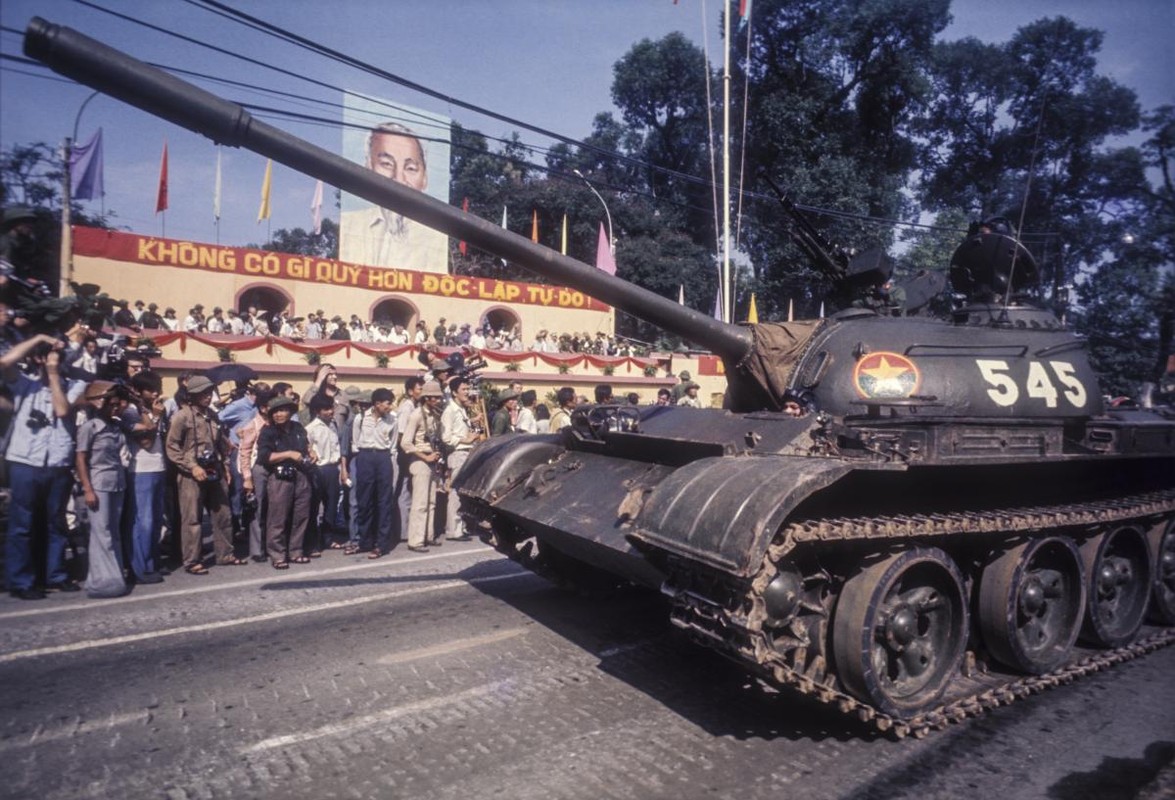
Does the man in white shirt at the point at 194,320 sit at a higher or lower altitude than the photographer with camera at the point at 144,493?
higher

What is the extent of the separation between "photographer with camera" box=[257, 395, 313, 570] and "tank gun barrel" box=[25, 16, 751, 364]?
432 cm

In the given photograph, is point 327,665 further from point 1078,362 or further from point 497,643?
point 1078,362

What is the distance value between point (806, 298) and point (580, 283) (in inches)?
1318

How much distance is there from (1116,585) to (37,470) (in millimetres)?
9457

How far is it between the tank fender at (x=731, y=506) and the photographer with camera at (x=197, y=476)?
5767 millimetres

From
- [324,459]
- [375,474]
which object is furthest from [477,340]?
[375,474]

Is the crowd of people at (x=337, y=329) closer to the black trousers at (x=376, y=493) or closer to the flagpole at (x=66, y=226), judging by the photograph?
the flagpole at (x=66, y=226)

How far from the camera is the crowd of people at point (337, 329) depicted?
22003mm

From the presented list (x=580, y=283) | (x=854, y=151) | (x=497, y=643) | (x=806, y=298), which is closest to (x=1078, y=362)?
(x=580, y=283)

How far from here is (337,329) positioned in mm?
25953

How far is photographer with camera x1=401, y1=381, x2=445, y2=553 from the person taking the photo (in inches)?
369

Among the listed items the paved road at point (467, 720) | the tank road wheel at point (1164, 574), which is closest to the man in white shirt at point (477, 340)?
the paved road at point (467, 720)

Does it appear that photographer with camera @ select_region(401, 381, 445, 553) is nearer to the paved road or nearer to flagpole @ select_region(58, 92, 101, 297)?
the paved road

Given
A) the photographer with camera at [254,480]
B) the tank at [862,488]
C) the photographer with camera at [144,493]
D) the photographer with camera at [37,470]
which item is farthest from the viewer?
the photographer with camera at [254,480]
